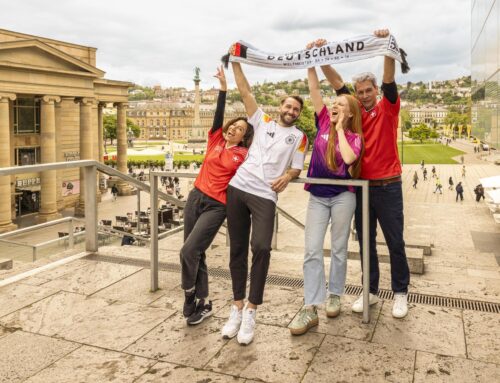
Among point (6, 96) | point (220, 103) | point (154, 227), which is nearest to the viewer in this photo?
point (220, 103)

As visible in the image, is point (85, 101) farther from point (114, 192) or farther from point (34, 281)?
point (34, 281)

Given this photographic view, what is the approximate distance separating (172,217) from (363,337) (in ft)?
78.3

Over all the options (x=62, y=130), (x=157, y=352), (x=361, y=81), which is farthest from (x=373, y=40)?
(x=62, y=130)

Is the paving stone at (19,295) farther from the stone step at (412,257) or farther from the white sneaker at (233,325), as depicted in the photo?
the stone step at (412,257)

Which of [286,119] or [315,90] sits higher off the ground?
[315,90]

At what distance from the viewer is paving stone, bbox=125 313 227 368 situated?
3.71 m

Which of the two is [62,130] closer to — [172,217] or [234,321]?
[172,217]

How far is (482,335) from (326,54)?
2.76 m

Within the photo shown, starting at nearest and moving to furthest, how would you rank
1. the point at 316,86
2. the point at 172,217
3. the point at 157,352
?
the point at 157,352
the point at 316,86
the point at 172,217

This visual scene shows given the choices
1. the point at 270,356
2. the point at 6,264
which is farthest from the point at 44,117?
the point at 270,356

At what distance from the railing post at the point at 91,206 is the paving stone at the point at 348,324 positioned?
3.24 metres

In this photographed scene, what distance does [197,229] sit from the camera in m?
4.26

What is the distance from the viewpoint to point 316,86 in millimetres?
4625

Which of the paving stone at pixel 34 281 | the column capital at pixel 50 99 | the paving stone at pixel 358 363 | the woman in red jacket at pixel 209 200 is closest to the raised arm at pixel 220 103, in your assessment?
the woman in red jacket at pixel 209 200
